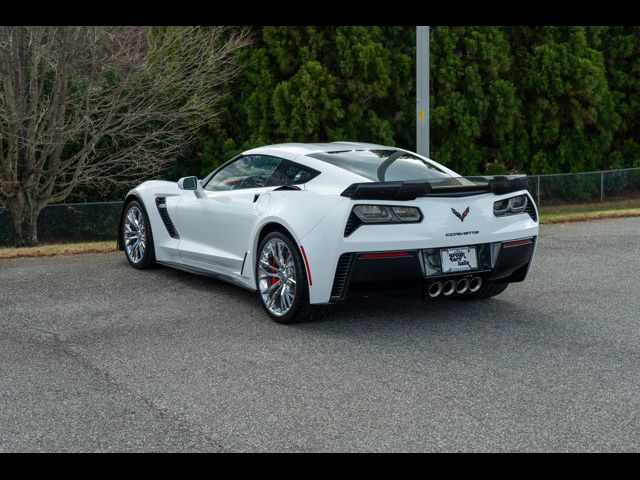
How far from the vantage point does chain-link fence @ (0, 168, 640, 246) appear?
13477 millimetres

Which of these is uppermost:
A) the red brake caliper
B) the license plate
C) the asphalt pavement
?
the license plate

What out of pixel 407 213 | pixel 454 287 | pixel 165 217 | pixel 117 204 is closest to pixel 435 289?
pixel 454 287

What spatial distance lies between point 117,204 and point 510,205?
27.1 feet

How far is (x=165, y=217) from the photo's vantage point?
880cm

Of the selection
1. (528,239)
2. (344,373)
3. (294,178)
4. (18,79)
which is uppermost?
(18,79)

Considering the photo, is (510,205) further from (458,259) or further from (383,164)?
(383,164)

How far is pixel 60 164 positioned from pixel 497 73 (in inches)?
330

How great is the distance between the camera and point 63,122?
13258 millimetres

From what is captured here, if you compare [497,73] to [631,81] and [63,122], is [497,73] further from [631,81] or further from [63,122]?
[63,122]

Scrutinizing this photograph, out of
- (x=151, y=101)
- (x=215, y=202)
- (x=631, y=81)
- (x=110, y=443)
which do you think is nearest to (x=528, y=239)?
(x=215, y=202)

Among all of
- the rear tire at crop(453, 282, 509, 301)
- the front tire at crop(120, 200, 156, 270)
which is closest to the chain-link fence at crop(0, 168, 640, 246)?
the front tire at crop(120, 200, 156, 270)

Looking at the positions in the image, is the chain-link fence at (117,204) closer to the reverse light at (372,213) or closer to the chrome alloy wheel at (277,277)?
the chrome alloy wheel at (277,277)

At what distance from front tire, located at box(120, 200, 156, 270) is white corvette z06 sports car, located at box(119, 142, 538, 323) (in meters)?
1.11

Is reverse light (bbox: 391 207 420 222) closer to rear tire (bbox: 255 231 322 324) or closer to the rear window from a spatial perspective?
the rear window
